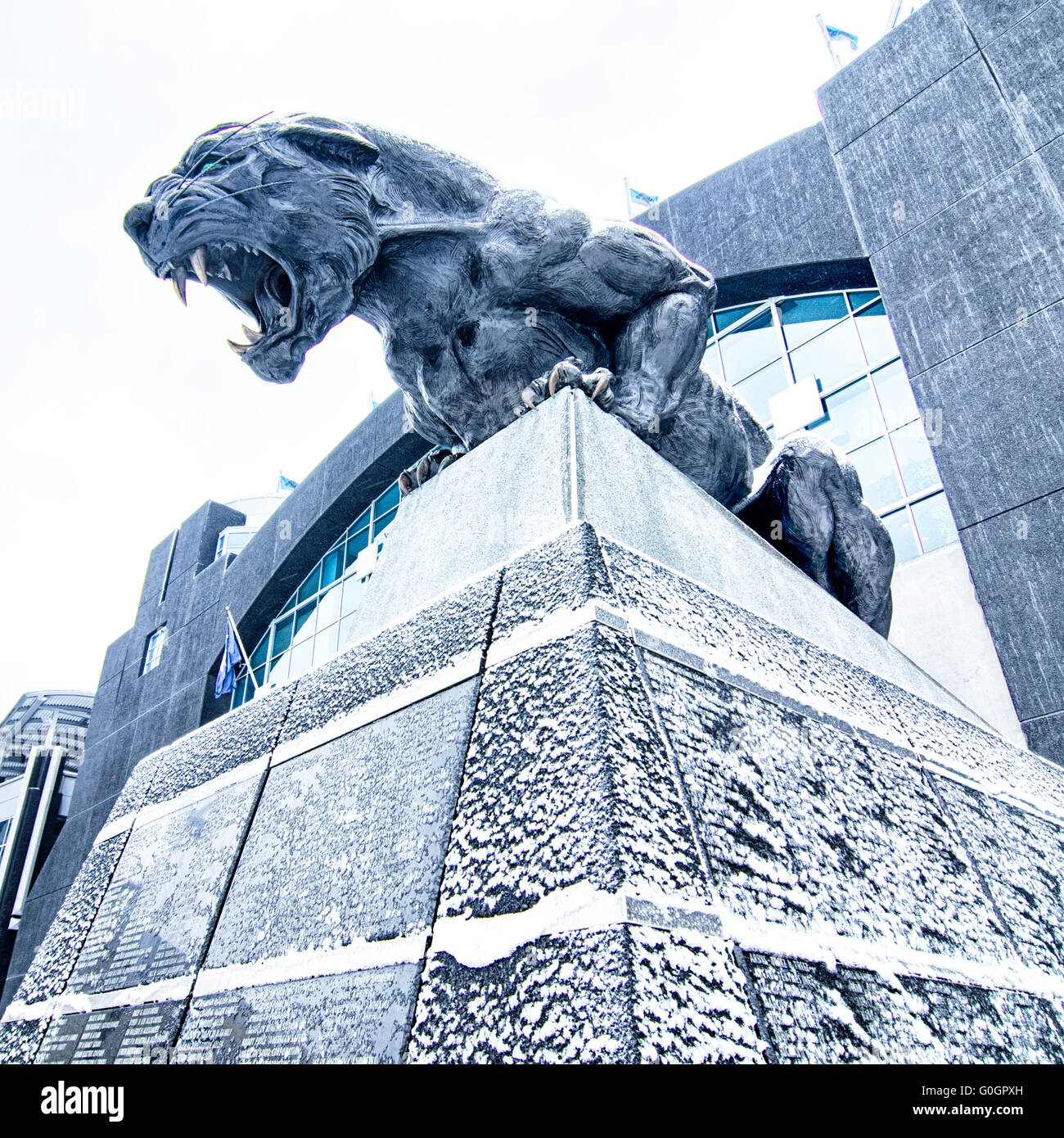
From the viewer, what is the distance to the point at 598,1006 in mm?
845

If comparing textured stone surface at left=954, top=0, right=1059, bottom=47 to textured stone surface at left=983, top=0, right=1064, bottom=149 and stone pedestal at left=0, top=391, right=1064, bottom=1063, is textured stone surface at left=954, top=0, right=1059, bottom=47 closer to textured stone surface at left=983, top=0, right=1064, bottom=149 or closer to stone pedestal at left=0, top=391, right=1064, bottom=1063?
textured stone surface at left=983, top=0, right=1064, bottom=149

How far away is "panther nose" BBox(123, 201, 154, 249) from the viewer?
2566mm

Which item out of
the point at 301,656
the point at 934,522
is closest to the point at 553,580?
the point at 934,522

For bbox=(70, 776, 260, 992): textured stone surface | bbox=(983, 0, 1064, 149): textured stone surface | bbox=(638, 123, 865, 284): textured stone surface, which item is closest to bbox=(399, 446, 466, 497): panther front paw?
bbox=(70, 776, 260, 992): textured stone surface

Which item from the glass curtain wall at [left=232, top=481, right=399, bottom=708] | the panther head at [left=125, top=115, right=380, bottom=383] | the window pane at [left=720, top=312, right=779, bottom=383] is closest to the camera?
the panther head at [left=125, top=115, right=380, bottom=383]

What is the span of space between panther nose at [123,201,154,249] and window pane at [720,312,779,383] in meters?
11.0

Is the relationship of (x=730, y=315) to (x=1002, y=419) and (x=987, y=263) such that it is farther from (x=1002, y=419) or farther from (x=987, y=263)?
(x=1002, y=419)

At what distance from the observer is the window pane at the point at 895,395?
9969 millimetres

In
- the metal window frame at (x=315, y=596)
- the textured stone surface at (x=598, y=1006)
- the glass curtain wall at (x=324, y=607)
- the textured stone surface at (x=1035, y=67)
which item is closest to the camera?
the textured stone surface at (x=598, y=1006)

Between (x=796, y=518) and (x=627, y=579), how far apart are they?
2.13 meters

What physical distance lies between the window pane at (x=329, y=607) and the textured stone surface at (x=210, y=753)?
14.9 metres

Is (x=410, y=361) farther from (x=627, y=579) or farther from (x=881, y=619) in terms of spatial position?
(x=881, y=619)

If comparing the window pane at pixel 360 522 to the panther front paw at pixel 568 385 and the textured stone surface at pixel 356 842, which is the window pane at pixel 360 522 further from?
the textured stone surface at pixel 356 842

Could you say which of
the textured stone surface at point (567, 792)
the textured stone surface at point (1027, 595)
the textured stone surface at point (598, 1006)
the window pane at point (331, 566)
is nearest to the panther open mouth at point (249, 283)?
the textured stone surface at point (567, 792)
